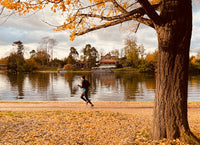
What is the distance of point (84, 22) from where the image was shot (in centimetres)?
630

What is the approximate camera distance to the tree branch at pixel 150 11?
4.38 m

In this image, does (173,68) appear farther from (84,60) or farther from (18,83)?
(84,60)

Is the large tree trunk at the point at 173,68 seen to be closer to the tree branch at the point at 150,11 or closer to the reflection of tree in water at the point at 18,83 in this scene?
the tree branch at the point at 150,11

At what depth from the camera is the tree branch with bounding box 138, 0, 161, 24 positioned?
172 inches

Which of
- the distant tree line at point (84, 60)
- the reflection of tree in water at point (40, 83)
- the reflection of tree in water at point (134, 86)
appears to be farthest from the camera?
the distant tree line at point (84, 60)

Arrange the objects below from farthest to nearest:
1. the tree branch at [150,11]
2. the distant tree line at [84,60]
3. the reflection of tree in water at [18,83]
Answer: the distant tree line at [84,60], the reflection of tree in water at [18,83], the tree branch at [150,11]

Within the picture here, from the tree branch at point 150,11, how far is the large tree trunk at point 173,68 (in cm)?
16

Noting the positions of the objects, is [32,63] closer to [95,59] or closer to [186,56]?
[95,59]

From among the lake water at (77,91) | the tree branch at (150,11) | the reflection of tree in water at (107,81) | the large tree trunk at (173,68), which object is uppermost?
the tree branch at (150,11)

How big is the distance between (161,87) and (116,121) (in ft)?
9.54

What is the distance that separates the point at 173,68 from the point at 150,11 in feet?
5.10

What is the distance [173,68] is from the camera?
466cm

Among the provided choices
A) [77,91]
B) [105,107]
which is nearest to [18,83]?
[77,91]

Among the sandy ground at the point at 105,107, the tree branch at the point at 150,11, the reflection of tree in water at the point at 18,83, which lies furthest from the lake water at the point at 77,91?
the tree branch at the point at 150,11
